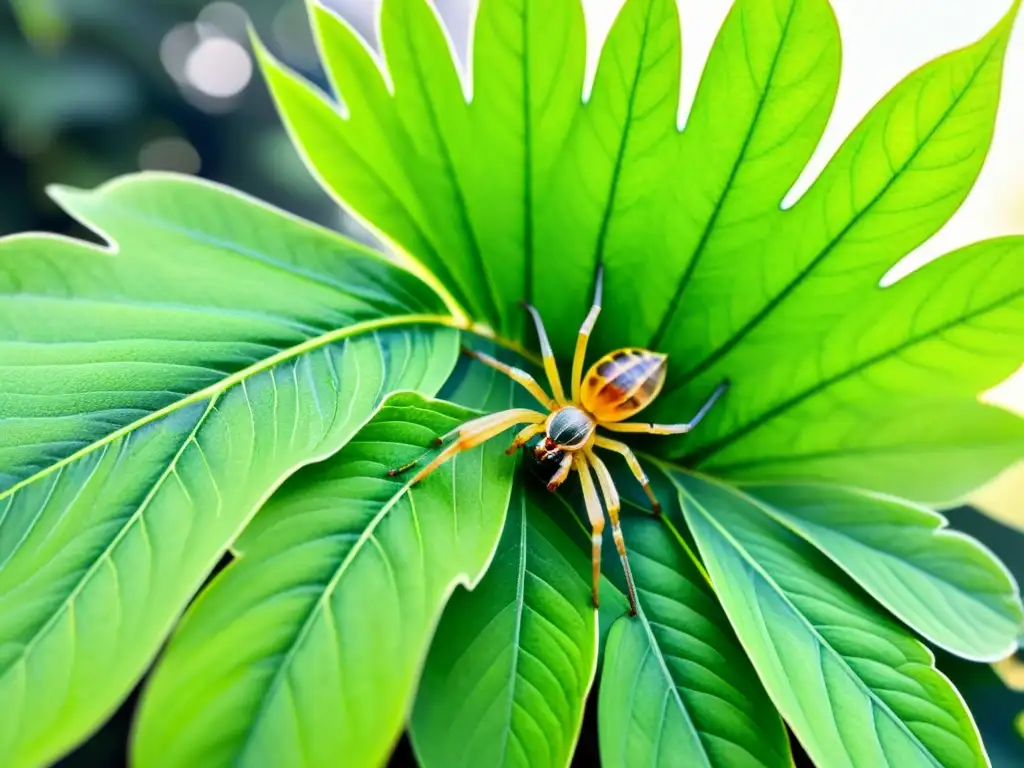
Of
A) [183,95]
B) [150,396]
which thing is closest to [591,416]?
[150,396]

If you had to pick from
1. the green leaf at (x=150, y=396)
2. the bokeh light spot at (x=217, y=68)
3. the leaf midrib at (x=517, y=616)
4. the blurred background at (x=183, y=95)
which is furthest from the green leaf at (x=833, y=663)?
the bokeh light spot at (x=217, y=68)

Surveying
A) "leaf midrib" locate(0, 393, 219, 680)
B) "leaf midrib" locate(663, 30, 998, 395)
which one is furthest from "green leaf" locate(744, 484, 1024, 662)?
"leaf midrib" locate(0, 393, 219, 680)

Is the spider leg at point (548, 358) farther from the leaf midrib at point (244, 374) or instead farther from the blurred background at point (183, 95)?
the blurred background at point (183, 95)

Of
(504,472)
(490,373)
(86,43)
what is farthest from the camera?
(86,43)

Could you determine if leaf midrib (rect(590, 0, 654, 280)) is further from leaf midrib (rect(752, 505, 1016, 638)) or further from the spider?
leaf midrib (rect(752, 505, 1016, 638))

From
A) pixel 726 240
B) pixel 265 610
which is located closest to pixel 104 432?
pixel 265 610

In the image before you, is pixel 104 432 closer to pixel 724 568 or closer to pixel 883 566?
pixel 724 568
